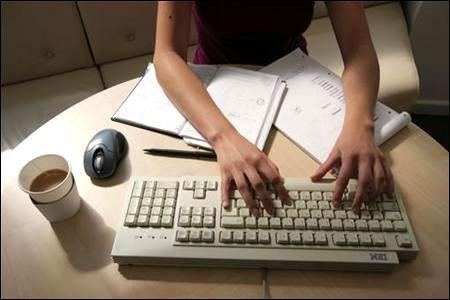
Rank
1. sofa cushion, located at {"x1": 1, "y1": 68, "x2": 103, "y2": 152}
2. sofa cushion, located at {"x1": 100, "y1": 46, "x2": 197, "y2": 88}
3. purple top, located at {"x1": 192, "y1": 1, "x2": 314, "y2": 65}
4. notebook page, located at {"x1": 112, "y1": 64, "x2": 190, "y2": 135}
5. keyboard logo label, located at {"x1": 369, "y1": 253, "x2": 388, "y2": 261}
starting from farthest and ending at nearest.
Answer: sofa cushion, located at {"x1": 100, "y1": 46, "x2": 197, "y2": 88} → sofa cushion, located at {"x1": 1, "y1": 68, "x2": 103, "y2": 152} → purple top, located at {"x1": 192, "y1": 1, "x2": 314, "y2": 65} → notebook page, located at {"x1": 112, "y1": 64, "x2": 190, "y2": 135} → keyboard logo label, located at {"x1": 369, "y1": 253, "x2": 388, "y2": 261}

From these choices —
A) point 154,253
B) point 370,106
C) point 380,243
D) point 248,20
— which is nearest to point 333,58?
point 248,20

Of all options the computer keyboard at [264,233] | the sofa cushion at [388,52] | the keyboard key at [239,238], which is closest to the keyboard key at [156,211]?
the computer keyboard at [264,233]

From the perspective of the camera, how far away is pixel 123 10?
1392 mm

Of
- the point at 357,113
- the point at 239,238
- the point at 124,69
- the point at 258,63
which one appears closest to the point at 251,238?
the point at 239,238

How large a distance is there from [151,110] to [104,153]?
0.15 metres

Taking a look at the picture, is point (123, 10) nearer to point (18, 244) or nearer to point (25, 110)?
point (25, 110)

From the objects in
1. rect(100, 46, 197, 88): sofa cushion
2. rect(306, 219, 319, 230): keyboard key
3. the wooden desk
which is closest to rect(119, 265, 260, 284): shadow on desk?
the wooden desk

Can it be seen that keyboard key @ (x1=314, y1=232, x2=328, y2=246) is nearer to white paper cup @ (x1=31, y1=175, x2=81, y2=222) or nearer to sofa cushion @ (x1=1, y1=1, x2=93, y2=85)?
white paper cup @ (x1=31, y1=175, x2=81, y2=222)

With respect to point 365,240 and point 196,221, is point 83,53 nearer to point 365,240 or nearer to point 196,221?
point 196,221

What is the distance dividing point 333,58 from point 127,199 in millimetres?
1006

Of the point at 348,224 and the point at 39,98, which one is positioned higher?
the point at 348,224

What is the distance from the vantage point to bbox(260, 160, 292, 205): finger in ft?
1.99

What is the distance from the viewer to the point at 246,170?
634mm

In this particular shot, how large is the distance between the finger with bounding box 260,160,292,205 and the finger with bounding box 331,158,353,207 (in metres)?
0.07
